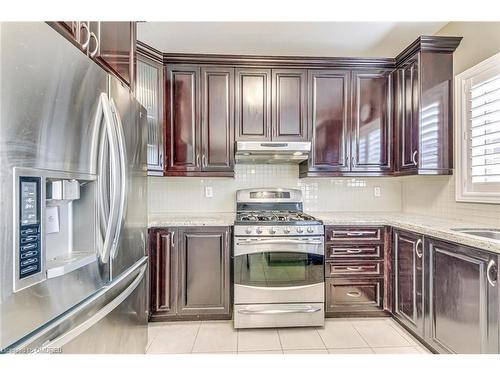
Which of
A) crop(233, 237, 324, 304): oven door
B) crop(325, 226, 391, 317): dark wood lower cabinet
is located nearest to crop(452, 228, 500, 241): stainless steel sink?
crop(325, 226, 391, 317): dark wood lower cabinet

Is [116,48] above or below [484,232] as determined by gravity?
above

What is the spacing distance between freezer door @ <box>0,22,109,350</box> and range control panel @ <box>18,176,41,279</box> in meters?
0.03

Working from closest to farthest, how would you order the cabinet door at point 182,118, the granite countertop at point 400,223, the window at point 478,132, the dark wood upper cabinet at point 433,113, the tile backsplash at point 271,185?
the granite countertop at point 400,223
the window at point 478,132
the dark wood upper cabinet at point 433,113
the cabinet door at point 182,118
the tile backsplash at point 271,185

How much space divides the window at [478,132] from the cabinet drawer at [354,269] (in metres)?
0.88

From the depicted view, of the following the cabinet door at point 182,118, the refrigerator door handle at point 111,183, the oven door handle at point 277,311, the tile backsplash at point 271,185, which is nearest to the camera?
the refrigerator door handle at point 111,183

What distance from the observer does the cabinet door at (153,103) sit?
232cm

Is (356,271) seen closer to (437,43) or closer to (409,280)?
(409,280)

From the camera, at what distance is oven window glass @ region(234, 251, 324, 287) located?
2180 mm

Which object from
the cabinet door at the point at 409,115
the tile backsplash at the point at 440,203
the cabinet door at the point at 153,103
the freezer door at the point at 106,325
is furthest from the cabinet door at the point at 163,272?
the tile backsplash at the point at 440,203

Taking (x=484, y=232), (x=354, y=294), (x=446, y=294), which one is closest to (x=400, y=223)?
(x=484, y=232)

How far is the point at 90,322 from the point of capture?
104 cm

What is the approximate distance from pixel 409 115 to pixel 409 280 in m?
1.42

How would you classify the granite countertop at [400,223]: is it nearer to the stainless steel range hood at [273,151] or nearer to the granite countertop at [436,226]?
the granite countertop at [436,226]

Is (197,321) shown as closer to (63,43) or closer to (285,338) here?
(285,338)
